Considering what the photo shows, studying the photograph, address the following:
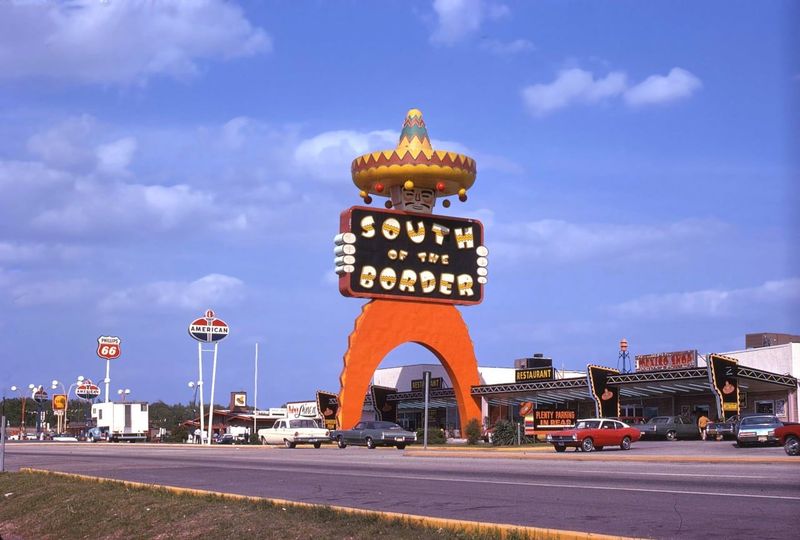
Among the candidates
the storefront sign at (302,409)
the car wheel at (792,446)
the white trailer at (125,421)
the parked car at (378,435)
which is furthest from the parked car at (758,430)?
the white trailer at (125,421)

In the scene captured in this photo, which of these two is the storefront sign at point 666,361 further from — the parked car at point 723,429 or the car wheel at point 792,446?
the car wheel at point 792,446

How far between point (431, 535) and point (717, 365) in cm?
4408

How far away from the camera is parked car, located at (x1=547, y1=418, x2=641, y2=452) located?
38406 millimetres

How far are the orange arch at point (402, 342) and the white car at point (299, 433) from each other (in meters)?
2.38

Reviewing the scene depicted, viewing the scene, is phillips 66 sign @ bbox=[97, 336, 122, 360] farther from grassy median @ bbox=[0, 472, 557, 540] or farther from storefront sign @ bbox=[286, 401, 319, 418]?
grassy median @ bbox=[0, 472, 557, 540]

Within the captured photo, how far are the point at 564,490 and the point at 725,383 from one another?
38.6 metres

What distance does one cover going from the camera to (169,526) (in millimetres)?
15953

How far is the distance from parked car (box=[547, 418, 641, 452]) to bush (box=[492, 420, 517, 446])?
446 inches

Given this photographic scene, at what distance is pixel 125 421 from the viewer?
8600 centimetres

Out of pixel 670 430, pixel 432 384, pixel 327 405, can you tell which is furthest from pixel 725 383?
pixel 327 405

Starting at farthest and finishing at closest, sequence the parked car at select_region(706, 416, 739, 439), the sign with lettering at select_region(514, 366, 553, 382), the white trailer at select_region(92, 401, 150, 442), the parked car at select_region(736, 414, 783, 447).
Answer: the white trailer at select_region(92, 401, 150, 442)
the sign with lettering at select_region(514, 366, 553, 382)
the parked car at select_region(706, 416, 739, 439)
the parked car at select_region(736, 414, 783, 447)

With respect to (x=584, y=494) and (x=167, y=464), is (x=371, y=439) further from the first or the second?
(x=584, y=494)

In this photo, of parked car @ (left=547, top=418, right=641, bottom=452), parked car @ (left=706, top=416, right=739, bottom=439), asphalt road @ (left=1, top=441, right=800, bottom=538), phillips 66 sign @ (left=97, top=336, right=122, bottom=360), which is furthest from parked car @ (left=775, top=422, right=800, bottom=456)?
phillips 66 sign @ (left=97, top=336, right=122, bottom=360)

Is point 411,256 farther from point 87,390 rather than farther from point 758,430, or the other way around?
point 87,390
